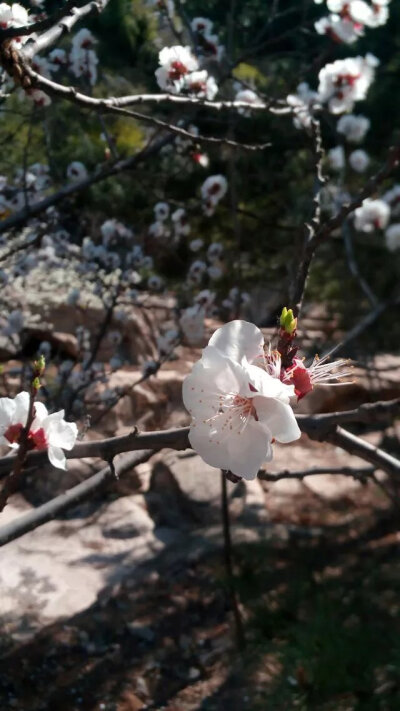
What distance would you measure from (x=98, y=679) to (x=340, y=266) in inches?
111

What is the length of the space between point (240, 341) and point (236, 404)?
7 cm

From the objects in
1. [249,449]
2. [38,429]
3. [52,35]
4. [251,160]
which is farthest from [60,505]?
[251,160]

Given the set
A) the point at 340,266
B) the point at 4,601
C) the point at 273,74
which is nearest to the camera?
the point at 4,601

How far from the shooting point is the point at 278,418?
2.58 feet

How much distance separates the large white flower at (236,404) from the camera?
781mm

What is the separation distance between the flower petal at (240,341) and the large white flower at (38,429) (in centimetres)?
25

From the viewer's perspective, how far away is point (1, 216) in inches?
154

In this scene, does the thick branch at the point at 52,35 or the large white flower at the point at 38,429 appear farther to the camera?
the thick branch at the point at 52,35

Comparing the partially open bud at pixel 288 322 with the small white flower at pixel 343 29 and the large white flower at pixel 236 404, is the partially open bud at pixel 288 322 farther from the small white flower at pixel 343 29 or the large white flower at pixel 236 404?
the small white flower at pixel 343 29

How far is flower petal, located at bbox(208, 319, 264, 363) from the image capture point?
804 mm

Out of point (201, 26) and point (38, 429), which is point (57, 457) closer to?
point (38, 429)

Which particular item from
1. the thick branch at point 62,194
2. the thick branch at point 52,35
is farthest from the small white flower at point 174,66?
the thick branch at point 52,35

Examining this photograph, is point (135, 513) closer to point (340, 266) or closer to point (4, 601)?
point (4, 601)

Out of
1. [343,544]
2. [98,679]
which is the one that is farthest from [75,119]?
[98,679]
